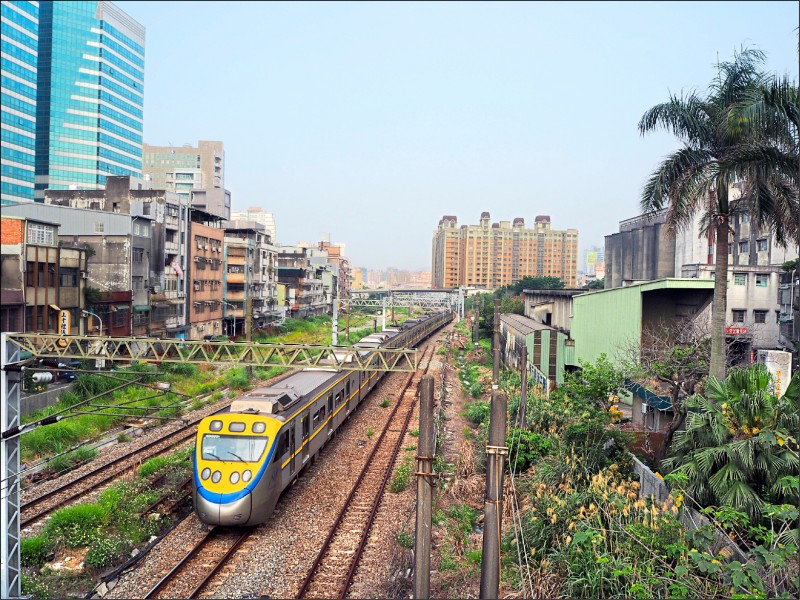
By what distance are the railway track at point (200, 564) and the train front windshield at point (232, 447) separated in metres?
1.62

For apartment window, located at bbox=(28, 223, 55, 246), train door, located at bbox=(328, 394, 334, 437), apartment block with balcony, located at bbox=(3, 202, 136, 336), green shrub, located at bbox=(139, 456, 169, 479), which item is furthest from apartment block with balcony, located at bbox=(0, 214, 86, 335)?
train door, located at bbox=(328, 394, 334, 437)

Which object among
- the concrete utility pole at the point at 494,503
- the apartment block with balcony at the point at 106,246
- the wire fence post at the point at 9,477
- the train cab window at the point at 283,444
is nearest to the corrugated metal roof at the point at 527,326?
the train cab window at the point at 283,444

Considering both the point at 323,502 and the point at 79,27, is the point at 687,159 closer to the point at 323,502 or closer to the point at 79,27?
the point at 323,502

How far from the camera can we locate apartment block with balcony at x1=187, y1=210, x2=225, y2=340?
138 feet

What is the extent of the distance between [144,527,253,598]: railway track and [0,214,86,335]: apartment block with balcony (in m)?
14.3

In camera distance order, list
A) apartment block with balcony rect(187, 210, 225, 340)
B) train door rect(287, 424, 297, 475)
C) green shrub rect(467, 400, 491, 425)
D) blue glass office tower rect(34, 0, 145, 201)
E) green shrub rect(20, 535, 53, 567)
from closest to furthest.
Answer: green shrub rect(20, 535, 53, 567) < train door rect(287, 424, 297, 475) < green shrub rect(467, 400, 491, 425) < apartment block with balcony rect(187, 210, 225, 340) < blue glass office tower rect(34, 0, 145, 201)

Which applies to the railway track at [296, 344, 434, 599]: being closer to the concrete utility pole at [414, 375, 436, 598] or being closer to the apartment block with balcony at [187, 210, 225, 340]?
the concrete utility pole at [414, 375, 436, 598]

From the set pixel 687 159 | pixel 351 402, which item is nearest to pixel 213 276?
pixel 351 402

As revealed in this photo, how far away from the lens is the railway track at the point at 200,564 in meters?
10.1

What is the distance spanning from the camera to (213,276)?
45.7 metres

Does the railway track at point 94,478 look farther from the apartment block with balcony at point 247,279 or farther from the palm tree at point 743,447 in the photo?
the apartment block with balcony at point 247,279

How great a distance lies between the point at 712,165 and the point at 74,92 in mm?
68772

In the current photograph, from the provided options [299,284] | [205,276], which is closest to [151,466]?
[205,276]

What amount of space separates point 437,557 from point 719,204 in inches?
391
